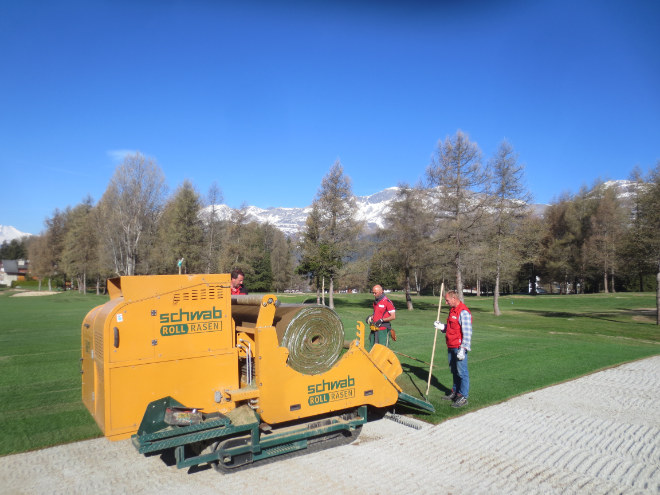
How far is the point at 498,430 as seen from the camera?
287 inches

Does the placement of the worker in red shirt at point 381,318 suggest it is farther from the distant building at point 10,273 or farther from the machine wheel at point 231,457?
the distant building at point 10,273

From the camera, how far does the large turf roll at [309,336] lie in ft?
19.8

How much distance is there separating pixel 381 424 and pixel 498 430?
1871mm

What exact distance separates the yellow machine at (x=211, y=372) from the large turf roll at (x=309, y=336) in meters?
0.01

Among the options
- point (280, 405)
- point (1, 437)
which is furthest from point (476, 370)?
point (1, 437)

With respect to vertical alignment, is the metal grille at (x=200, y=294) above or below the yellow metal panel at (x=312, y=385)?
above

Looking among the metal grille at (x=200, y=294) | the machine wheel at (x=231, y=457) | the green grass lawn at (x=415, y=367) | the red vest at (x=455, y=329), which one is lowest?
the green grass lawn at (x=415, y=367)

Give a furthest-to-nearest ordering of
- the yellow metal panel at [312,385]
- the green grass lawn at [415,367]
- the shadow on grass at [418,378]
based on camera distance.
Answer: the shadow on grass at [418,378]
the green grass lawn at [415,367]
the yellow metal panel at [312,385]

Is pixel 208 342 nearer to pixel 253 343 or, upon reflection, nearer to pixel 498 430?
pixel 253 343

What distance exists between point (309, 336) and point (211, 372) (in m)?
1.36

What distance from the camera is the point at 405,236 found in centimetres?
3688

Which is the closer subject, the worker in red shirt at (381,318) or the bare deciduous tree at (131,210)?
the worker in red shirt at (381,318)

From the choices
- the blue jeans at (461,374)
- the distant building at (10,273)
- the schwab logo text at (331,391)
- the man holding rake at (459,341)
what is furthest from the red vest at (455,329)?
the distant building at (10,273)

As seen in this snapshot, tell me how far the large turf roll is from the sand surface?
4.06 ft
